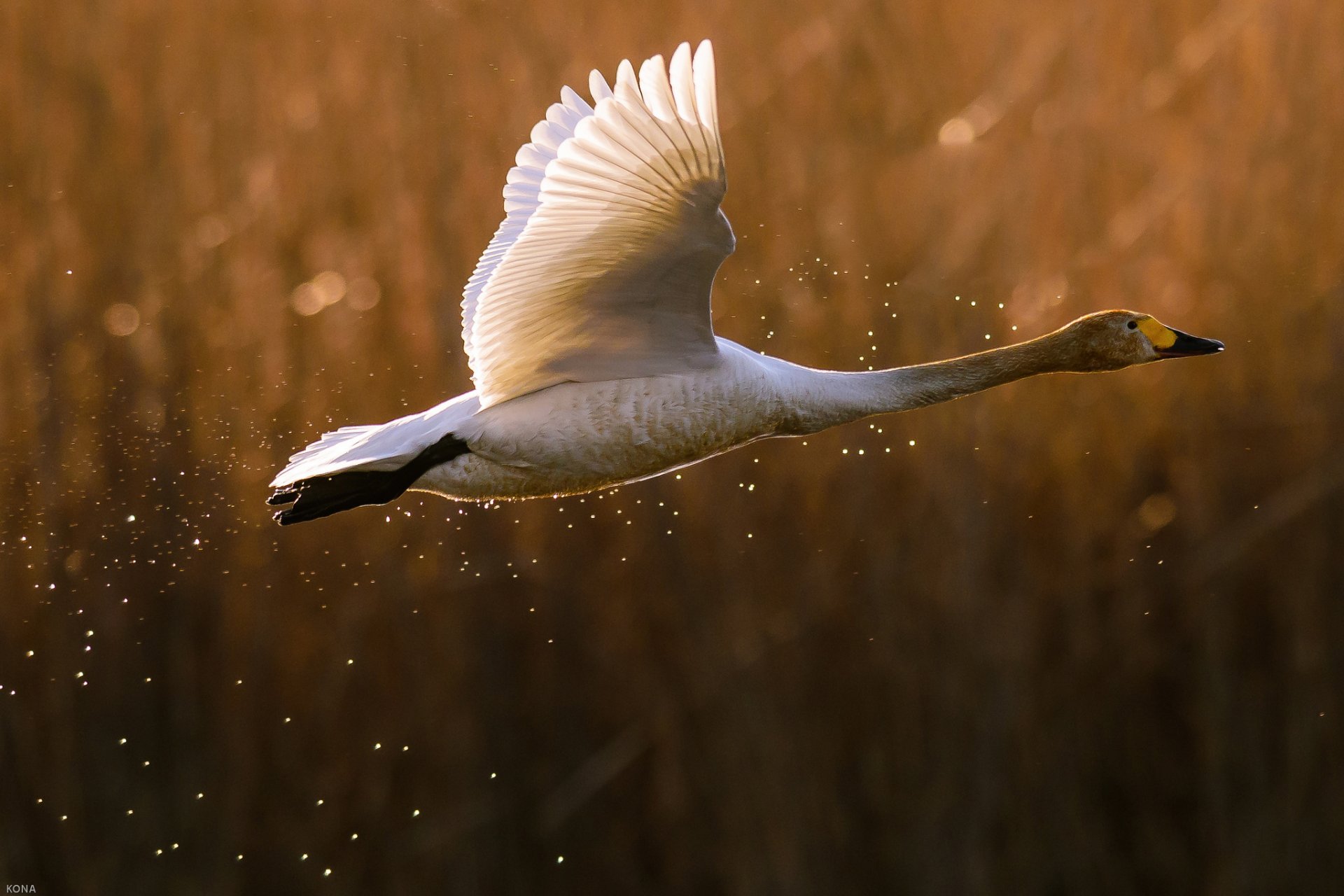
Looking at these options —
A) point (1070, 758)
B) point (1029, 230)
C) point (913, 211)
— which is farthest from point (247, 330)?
point (1070, 758)

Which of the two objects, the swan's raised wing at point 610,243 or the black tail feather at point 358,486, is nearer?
the swan's raised wing at point 610,243

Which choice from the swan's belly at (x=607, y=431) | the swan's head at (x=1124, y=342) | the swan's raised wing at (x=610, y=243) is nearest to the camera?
the swan's raised wing at (x=610, y=243)

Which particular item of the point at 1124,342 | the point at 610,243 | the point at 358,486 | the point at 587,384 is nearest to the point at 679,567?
the point at 587,384

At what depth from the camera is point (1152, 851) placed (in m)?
3.56

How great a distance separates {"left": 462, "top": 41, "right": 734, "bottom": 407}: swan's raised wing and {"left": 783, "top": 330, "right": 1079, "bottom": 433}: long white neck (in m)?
0.19

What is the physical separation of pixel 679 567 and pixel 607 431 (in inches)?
39.1

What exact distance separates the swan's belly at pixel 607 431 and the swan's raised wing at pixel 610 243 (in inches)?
2.2

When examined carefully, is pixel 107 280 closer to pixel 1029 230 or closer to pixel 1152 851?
pixel 1029 230

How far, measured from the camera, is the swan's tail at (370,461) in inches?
106

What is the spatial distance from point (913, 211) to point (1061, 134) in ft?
1.54

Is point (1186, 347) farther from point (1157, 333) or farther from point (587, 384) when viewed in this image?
point (587, 384)

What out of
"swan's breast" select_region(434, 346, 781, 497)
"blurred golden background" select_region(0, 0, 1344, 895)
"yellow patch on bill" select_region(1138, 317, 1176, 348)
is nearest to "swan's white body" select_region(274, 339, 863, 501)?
"swan's breast" select_region(434, 346, 781, 497)

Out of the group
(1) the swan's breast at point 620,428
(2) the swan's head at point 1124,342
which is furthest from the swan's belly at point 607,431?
(2) the swan's head at point 1124,342

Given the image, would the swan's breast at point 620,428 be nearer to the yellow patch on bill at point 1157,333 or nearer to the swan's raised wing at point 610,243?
the swan's raised wing at point 610,243
